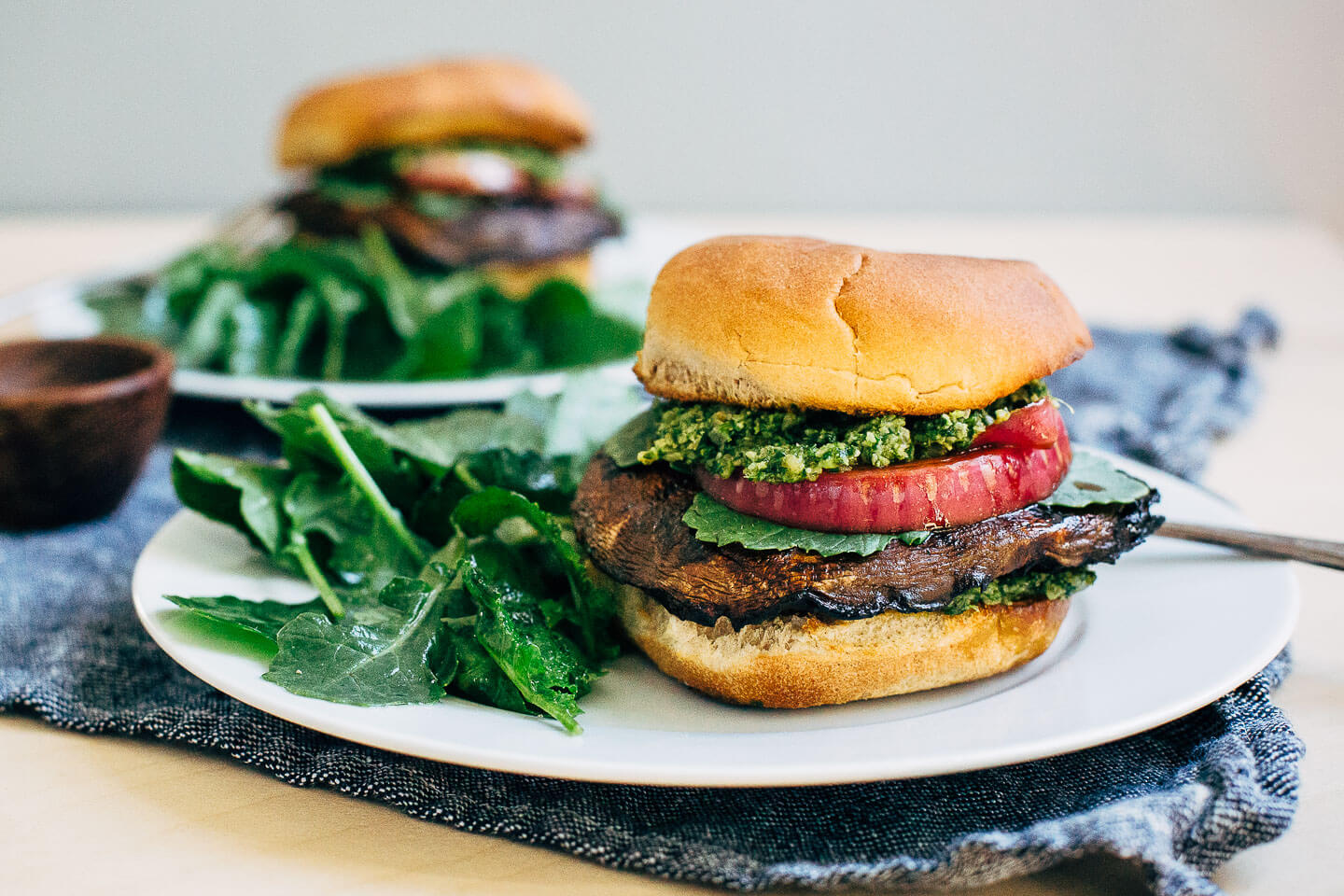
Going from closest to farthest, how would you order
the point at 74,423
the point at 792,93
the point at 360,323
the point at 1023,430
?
the point at 1023,430 < the point at 74,423 < the point at 360,323 < the point at 792,93

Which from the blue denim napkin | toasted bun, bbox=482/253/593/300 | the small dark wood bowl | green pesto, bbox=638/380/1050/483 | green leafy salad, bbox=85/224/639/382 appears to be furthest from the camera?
toasted bun, bbox=482/253/593/300

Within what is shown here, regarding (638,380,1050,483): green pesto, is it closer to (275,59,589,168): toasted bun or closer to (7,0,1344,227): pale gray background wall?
(275,59,589,168): toasted bun

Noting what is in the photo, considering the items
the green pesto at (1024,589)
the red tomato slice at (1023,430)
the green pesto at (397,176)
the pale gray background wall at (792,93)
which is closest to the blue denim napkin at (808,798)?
the green pesto at (1024,589)

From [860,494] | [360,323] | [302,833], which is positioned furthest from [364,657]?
[360,323]

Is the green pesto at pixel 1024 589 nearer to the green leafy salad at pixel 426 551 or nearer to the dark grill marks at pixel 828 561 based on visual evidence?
the dark grill marks at pixel 828 561

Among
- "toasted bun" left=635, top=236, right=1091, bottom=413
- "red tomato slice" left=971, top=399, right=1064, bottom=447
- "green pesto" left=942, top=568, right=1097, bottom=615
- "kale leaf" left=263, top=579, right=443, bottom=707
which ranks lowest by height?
"kale leaf" left=263, top=579, right=443, bottom=707

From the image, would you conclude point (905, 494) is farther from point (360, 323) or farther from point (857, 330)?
A: point (360, 323)

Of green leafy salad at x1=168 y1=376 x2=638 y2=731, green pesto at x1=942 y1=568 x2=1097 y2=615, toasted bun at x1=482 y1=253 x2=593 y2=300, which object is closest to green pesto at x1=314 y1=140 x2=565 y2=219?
toasted bun at x1=482 y1=253 x2=593 y2=300
